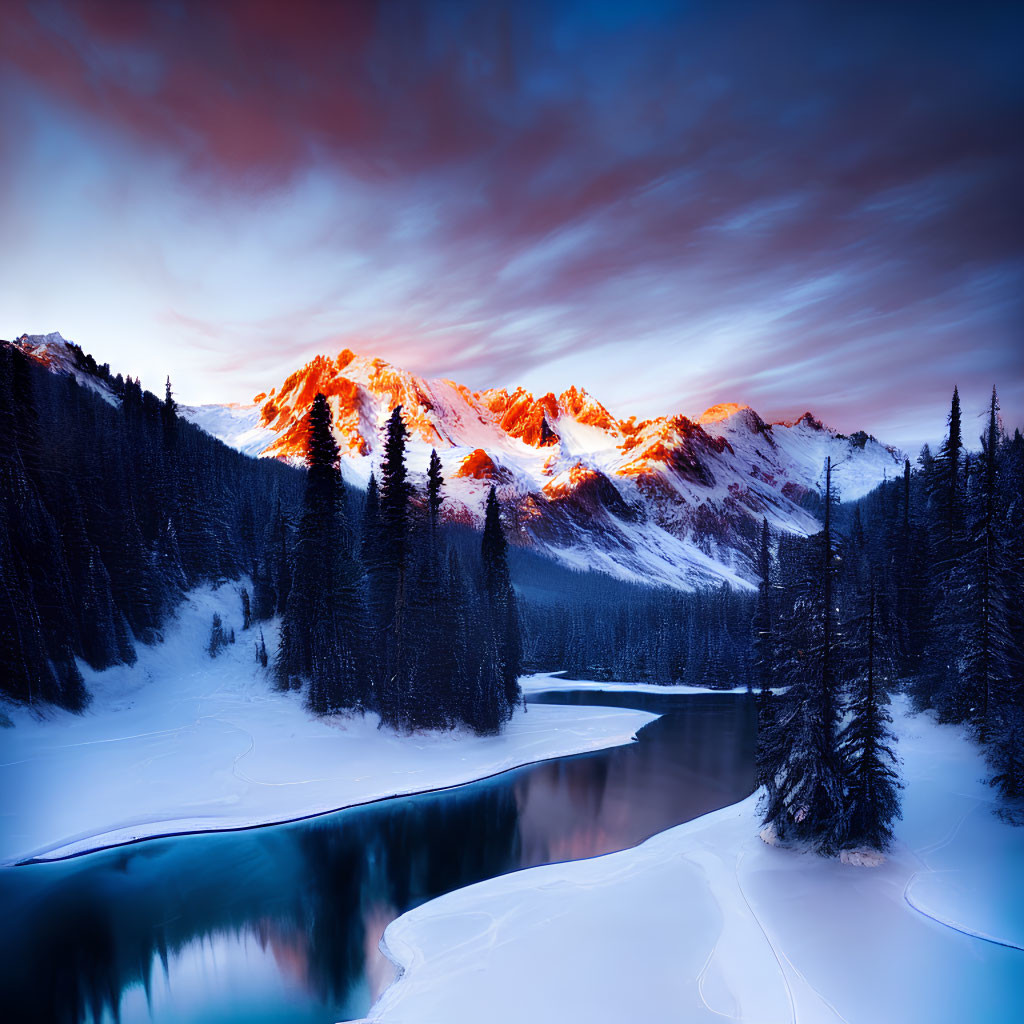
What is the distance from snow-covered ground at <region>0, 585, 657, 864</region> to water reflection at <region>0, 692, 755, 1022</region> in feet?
5.50

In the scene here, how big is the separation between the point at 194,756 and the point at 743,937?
27.8 m

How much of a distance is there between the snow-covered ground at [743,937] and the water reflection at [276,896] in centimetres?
233

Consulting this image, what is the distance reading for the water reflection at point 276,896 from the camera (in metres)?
17.7

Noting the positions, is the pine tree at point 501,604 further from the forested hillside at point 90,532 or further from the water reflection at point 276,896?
the forested hillside at point 90,532

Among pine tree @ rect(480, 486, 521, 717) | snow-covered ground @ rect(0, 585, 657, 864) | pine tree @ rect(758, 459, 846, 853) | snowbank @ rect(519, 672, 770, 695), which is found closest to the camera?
pine tree @ rect(758, 459, 846, 853)

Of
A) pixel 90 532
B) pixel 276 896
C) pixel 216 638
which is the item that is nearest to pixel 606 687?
pixel 216 638

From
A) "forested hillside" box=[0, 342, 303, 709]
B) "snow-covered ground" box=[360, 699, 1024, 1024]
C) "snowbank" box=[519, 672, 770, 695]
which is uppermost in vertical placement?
"forested hillside" box=[0, 342, 303, 709]

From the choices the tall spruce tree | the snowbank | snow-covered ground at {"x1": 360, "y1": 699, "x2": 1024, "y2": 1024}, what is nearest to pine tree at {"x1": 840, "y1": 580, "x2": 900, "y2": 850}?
snow-covered ground at {"x1": 360, "y1": 699, "x2": 1024, "y2": 1024}

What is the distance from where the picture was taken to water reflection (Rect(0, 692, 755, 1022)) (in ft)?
58.1

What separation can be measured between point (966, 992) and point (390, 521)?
38.2 metres

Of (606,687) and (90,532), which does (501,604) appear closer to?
(90,532)

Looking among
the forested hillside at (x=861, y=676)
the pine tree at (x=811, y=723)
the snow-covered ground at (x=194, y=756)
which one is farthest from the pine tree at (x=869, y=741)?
the snow-covered ground at (x=194, y=756)

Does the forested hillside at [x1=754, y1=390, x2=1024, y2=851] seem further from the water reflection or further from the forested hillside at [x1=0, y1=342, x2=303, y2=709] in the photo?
the forested hillside at [x1=0, y1=342, x2=303, y2=709]

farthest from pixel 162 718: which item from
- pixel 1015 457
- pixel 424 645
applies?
pixel 1015 457
